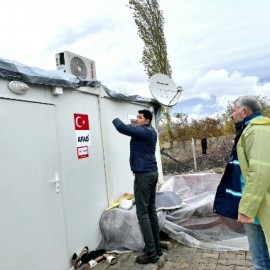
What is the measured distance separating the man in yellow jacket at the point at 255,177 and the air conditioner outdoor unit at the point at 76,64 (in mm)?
3019

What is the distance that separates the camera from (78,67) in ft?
16.0

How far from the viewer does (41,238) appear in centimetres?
337

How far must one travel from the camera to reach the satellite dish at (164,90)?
6.32m

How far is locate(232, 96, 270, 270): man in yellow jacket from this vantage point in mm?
2184

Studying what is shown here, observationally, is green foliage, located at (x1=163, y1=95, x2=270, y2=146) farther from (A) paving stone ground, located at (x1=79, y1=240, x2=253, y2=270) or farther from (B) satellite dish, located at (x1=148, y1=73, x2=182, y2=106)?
(A) paving stone ground, located at (x1=79, y1=240, x2=253, y2=270)

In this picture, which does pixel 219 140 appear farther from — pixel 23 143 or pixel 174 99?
pixel 23 143

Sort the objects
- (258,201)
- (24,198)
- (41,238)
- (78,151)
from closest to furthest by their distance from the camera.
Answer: (258,201), (24,198), (41,238), (78,151)

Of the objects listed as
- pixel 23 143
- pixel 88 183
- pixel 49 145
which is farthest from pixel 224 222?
pixel 23 143

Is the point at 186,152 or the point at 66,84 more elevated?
the point at 66,84

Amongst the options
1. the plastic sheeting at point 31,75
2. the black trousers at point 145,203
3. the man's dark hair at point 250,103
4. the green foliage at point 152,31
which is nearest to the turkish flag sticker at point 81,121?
the plastic sheeting at point 31,75

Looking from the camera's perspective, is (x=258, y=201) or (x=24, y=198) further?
(x=24, y=198)

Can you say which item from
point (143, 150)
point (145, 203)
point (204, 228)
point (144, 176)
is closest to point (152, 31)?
point (204, 228)

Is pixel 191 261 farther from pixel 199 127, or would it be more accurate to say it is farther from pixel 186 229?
pixel 199 127

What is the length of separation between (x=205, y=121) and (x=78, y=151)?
40.9 feet
